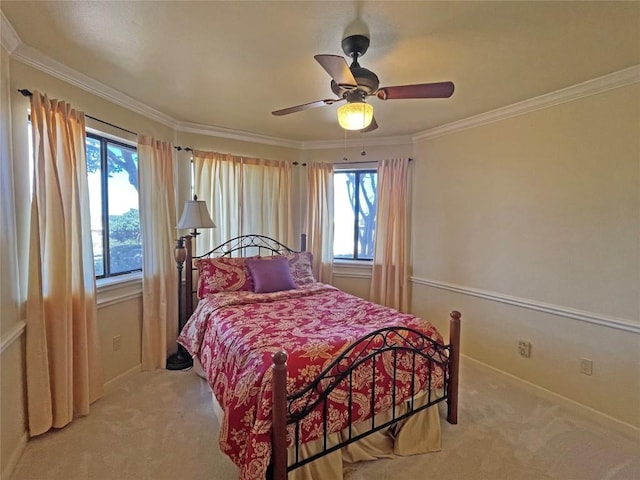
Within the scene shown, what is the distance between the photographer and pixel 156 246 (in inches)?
124

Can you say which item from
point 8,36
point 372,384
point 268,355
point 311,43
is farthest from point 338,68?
point 8,36

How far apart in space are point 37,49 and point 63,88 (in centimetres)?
34

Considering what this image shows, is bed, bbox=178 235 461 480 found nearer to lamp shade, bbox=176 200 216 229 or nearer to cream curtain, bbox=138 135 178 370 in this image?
cream curtain, bbox=138 135 178 370

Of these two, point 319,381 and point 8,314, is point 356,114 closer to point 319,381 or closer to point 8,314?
point 319,381

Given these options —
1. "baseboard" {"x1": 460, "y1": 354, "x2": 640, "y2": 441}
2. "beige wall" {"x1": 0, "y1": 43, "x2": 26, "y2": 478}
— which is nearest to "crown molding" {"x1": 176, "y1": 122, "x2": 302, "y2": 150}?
"beige wall" {"x1": 0, "y1": 43, "x2": 26, "y2": 478}

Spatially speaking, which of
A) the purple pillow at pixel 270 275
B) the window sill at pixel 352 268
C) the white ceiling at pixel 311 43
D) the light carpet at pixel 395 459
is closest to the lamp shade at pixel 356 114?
the white ceiling at pixel 311 43

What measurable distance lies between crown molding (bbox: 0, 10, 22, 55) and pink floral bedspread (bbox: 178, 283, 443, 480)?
82.8 inches

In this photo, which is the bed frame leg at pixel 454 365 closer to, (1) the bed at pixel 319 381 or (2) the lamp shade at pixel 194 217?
(1) the bed at pixel 319 381

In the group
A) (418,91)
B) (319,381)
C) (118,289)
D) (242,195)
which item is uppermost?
(418,91)

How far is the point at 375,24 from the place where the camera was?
1.78 m

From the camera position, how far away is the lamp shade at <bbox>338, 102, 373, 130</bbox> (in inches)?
75.0

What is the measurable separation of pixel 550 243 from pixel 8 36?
3979 millimetres

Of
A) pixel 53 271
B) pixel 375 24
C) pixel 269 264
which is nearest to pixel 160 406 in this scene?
pixel 53 271

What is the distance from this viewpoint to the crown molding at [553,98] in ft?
7.54
